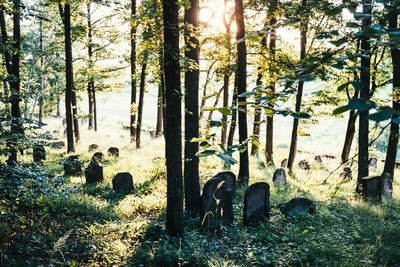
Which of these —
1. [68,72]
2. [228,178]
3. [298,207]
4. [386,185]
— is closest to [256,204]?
[298,207]

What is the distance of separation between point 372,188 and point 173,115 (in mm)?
8375

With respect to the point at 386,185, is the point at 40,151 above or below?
above

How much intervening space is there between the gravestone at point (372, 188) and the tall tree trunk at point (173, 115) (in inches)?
293

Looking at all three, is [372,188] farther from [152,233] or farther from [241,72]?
[152,233]

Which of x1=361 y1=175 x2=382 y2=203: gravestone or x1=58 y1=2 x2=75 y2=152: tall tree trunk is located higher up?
x1=58 y1=2 x2=75 y2=152: tall tree trunk

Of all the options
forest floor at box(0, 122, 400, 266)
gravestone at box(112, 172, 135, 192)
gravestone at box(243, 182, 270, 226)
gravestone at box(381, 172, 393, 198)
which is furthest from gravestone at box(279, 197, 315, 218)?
gravestone at box(112, 172, 135, 192)

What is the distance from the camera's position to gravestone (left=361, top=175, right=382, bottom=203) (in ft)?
39.7

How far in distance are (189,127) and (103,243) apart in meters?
3.79

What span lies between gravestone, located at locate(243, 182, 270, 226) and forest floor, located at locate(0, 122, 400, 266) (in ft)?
1.05

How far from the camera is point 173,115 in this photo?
7418mm

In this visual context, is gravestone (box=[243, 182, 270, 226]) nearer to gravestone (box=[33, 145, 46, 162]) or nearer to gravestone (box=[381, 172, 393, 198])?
gravestone (box=[33, 145, 46, 162])

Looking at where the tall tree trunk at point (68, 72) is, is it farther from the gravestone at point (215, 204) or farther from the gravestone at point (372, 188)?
the gravestone at point (372, 188)

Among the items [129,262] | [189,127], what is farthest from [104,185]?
[129,262]

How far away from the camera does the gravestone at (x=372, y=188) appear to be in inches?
476
